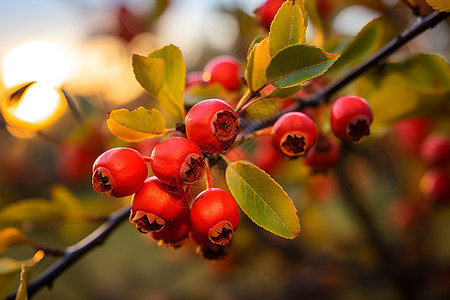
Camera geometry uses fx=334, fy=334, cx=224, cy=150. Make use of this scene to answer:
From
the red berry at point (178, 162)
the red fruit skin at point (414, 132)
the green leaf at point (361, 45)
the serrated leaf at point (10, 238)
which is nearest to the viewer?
the red berry at point (178, 162)

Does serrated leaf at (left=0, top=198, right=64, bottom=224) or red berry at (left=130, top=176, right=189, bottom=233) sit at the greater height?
red berry at (left=130, top=176, right=189, bottom=233)

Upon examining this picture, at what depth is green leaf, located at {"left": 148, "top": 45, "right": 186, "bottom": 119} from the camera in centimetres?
79

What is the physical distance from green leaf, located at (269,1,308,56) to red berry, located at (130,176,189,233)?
367 mm

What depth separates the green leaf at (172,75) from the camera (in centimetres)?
79

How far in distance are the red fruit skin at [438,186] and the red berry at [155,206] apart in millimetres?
1369

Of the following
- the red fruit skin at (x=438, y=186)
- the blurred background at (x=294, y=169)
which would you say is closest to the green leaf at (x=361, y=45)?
the blurred background at (x=294, y=169)

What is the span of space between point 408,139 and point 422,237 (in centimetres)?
86

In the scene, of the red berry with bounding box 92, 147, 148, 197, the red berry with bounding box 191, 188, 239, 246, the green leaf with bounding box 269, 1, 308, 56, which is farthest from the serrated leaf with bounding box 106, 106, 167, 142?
the green leaf with bounding box 269, 1, 308, 56

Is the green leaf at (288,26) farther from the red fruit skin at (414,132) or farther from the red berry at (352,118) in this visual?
the red fruit skin at (414,132)

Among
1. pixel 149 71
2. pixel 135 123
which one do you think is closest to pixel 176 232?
pixel 135 123

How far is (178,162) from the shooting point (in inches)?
24.2

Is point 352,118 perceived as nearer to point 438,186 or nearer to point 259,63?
point 259,63

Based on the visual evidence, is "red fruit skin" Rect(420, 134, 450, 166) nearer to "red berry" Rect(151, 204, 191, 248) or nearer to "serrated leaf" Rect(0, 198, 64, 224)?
"red berry" Rect(151, 204, 191, 248)

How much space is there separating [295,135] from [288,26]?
0.22 m
